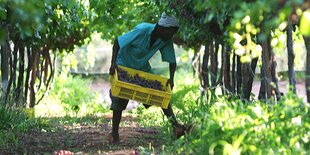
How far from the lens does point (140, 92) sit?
804cm

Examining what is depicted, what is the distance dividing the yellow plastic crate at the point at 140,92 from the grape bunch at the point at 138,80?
4cm

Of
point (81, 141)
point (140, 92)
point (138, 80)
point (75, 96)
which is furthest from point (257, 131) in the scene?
point (75, 96)

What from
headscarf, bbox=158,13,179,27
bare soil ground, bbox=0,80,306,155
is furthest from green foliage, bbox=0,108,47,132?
headscarf, bbox=158,13,179,27

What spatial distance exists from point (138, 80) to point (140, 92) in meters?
0.19

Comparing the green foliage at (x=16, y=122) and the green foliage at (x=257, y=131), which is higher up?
the green foliage at (x=16, y=122)

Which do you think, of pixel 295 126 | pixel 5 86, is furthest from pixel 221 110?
pixel 5 86

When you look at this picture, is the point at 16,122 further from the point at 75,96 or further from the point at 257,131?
the point at 75,96

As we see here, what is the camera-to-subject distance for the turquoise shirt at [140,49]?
8320mm

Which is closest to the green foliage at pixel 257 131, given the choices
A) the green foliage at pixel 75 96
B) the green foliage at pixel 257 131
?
the green foliage at pixel 257 131

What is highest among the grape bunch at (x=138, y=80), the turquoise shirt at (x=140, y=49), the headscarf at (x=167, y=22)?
the headscarf at (x=167, y=22)

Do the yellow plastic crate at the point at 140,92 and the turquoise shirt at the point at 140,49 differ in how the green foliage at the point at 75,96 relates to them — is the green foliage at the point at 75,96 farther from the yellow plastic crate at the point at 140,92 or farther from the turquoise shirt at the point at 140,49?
the yellow plastic crate at the point at 140,92

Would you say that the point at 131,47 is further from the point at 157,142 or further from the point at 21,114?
the point at 21,114

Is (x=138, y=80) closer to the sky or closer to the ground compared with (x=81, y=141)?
closer to the sky

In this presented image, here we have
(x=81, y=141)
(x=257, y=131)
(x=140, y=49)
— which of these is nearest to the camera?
(x=257, y=131)
